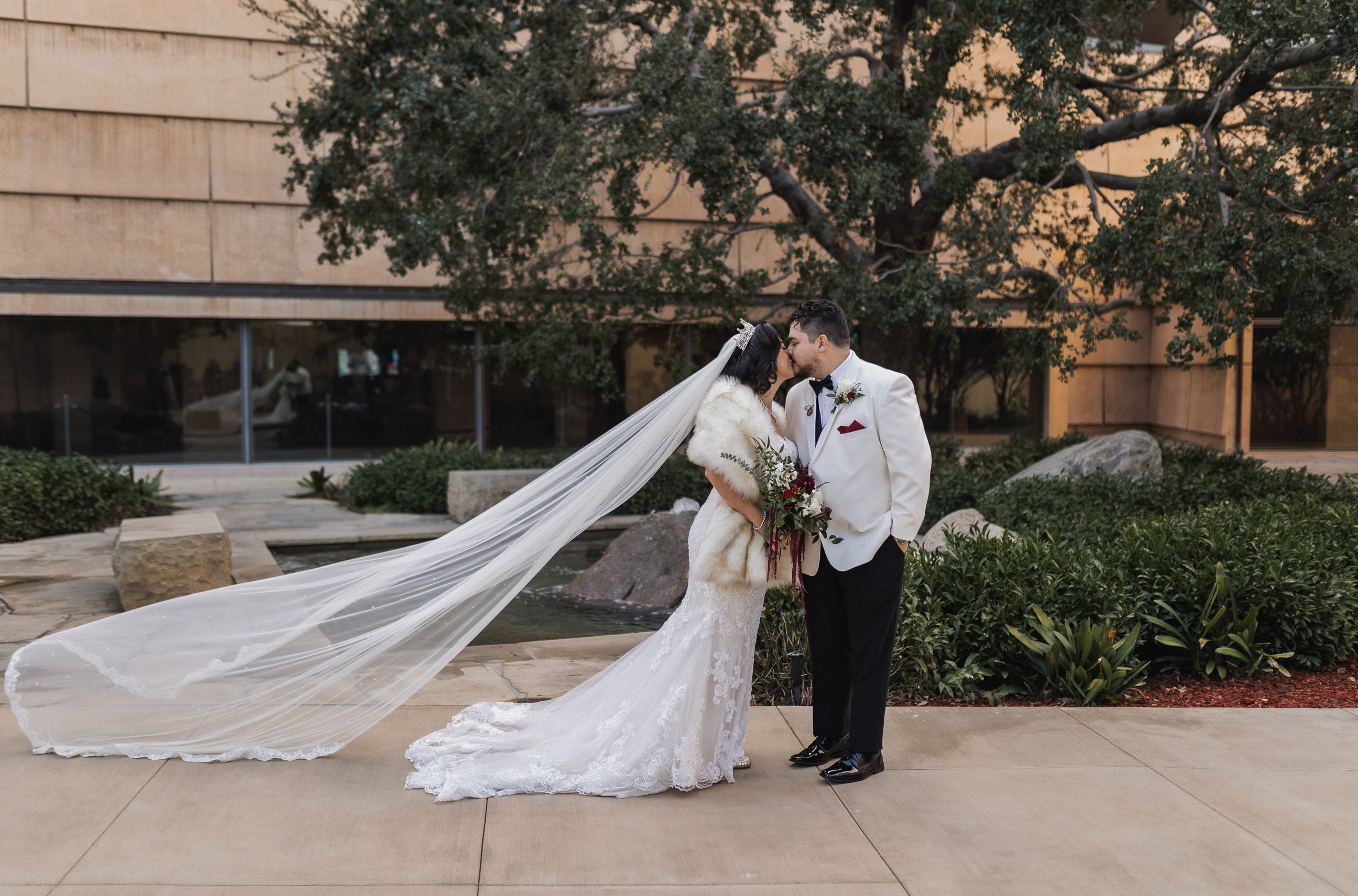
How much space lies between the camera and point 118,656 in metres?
5.10

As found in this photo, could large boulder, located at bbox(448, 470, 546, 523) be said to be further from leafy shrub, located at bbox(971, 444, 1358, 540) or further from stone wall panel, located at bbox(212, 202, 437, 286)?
stone wall panel, located at bbox(212, 202, 437, 286)

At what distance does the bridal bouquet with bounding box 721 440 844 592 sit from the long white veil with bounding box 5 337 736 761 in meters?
0.50

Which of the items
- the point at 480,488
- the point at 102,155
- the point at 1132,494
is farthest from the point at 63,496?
the point at 1132,494

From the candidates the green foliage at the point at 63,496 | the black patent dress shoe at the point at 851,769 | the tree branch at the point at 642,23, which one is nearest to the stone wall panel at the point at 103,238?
the green foliage at the point at 63,496

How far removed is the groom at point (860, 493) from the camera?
4.63 meters

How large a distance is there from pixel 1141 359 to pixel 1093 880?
75.3 ft

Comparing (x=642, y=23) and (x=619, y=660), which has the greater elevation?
(x=642, y=23)

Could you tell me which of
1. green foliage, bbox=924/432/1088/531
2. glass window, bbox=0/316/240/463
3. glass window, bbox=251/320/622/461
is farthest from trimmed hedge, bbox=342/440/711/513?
glass window, bbox=0/316/240/463

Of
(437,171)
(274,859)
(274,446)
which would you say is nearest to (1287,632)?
(274,859)

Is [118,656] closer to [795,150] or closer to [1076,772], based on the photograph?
[1076,772]

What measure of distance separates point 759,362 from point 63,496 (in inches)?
416

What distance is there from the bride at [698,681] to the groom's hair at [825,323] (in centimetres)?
16

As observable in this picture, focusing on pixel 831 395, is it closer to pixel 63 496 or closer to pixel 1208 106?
pixel 1208 106

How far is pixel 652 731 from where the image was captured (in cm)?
467
